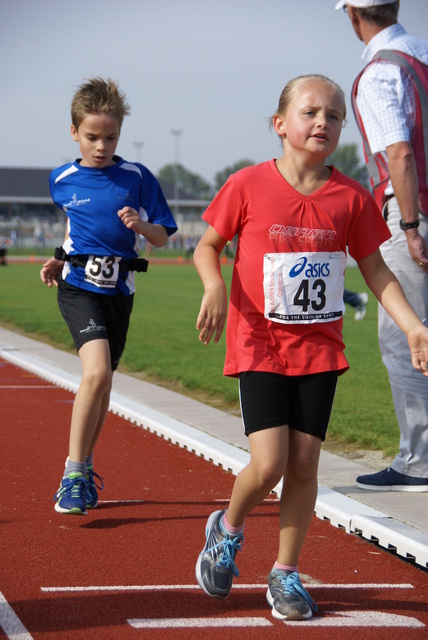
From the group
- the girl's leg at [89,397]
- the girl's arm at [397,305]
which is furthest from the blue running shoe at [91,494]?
the girl's arm at [397,305]

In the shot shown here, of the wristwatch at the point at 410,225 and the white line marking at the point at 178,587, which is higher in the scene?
the wristwatch at the point at 410,225

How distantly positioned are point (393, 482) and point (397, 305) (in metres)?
1.85

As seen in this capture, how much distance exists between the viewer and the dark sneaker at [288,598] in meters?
3.81

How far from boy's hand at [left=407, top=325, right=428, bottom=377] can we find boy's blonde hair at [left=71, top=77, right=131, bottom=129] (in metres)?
2.36

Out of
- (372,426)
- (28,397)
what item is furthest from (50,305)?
(372,426)

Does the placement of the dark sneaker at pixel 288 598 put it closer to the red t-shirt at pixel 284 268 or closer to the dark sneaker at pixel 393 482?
the red t-shirt at pixel 284 268

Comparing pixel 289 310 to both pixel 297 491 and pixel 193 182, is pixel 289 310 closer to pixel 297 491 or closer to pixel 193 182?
pixel 297 491

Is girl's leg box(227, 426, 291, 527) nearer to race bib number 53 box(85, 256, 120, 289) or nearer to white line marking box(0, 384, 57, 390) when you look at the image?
race bib number 53 box(85, 256, 120, 289)

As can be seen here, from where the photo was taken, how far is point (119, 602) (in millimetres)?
3914

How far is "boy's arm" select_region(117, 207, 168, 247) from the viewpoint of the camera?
524cm

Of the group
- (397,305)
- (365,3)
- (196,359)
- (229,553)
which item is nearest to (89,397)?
(229,553)

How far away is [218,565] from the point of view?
3.91 meters

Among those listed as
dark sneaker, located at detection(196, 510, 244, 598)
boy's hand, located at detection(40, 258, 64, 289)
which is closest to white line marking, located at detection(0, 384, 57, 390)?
boy's hand, located at detection(40, 258, 64, 289)

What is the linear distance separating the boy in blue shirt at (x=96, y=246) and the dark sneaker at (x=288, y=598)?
1.60 m
